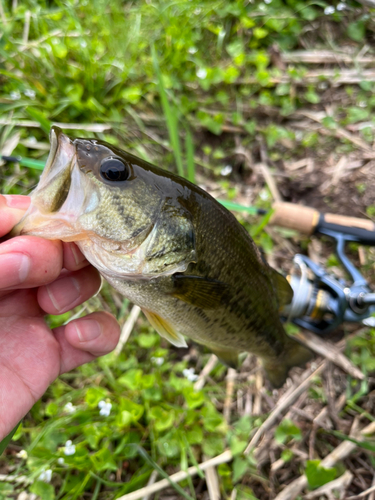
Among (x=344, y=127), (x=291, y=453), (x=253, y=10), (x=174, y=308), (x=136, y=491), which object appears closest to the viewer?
(x=174, y=308)

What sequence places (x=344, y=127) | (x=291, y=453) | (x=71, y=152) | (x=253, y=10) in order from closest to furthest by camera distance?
(x=71, y=152) → (x=291, y=453) → (x=344, y=127) → (x=253, y=10)

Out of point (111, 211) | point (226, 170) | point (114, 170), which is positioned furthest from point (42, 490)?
point (226, 170)

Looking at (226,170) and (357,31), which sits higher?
(357,31)

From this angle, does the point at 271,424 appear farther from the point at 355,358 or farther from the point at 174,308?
the point at 174,308

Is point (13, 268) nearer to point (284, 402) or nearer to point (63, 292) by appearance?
point (63, 292)

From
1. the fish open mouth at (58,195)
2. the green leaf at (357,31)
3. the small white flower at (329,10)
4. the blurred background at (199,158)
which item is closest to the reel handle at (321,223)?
the blurred background at (199,158)

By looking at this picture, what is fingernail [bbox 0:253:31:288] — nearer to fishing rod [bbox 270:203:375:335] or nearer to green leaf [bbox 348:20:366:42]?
fishing rod [bbox 270:203:375:335]

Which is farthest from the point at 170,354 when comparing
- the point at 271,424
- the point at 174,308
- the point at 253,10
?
the point at 253,10
